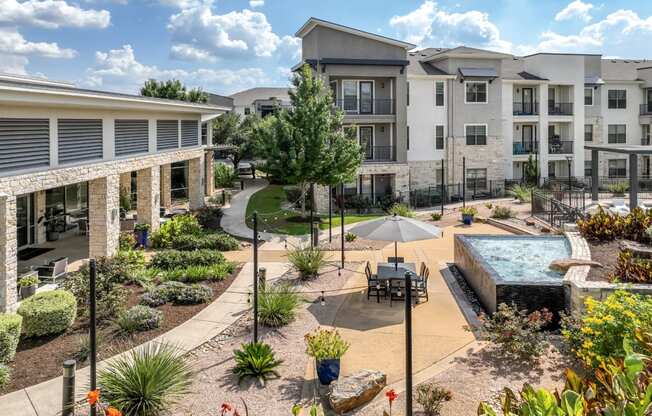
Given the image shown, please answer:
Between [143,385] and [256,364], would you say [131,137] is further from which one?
[143,385]

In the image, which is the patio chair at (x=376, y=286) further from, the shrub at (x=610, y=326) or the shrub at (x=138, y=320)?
the shrub at (x=610, y=326)

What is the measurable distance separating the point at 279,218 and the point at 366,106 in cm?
1117

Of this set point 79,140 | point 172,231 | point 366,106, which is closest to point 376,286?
point 79,140

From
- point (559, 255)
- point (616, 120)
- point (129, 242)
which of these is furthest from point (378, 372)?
point (616, 120)

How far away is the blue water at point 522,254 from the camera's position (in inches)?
583

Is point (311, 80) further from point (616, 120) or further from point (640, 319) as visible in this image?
point (616, 120)

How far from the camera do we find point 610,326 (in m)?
8.98

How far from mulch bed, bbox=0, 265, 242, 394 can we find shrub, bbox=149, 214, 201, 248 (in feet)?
27.3

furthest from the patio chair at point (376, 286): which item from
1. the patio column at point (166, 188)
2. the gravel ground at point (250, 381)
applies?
the patio column at point (166, 188)

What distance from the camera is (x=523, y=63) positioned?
44.3 meters

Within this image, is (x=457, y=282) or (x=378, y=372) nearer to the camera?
(x=378, y=372)

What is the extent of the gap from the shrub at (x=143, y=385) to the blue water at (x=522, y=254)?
8973 mm

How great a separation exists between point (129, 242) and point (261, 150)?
31.0ft

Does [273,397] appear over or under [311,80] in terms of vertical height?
under
